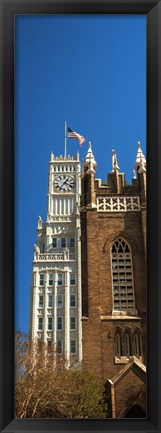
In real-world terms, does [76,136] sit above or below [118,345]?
above

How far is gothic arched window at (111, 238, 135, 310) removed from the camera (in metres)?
10.8

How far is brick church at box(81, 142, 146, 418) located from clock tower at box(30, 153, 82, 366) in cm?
24

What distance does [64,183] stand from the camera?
12.1 metres

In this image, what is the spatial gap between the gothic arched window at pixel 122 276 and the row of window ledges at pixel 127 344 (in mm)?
601

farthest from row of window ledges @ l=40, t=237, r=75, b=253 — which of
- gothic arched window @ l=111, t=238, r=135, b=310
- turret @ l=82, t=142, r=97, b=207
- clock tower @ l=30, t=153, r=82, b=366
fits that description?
turret @ l=82, t=142, r=97, b=207

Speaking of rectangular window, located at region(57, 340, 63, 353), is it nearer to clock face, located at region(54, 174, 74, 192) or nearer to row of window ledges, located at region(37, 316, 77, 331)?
row of window ledges, located at region(37, 316, 77, 331)
